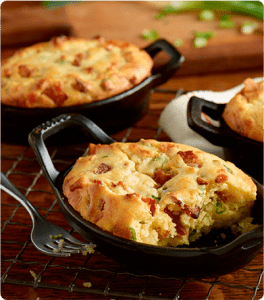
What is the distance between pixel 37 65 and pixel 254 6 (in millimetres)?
3503

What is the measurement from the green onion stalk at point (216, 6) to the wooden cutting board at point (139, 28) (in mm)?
87

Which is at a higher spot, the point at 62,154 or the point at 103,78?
the point at 103,78

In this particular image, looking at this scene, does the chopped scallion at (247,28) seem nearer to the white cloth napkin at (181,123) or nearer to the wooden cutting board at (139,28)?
the wooden cutting board at (139,28)

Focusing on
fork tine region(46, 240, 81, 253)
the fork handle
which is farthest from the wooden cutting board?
fork tine region(46, 240, 81, 253)

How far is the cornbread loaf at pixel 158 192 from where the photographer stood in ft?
6.61

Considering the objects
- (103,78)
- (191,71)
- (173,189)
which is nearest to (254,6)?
(191,71)

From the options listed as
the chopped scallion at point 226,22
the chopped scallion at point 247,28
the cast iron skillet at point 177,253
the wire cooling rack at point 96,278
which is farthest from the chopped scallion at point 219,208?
the chopped scallion at point 226,22

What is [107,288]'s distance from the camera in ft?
6.68

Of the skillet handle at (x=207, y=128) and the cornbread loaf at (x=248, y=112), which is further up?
the cornbread loaf at (x=248, y=112)

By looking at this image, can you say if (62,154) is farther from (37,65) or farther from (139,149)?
(139,149)

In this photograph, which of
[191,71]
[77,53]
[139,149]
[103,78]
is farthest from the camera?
[191,71]

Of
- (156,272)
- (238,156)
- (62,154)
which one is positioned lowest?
(62,154)

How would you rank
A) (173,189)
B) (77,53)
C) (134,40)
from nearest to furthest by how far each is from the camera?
(173,189)
(77,53)
(134,40)

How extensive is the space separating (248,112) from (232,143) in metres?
0.22
